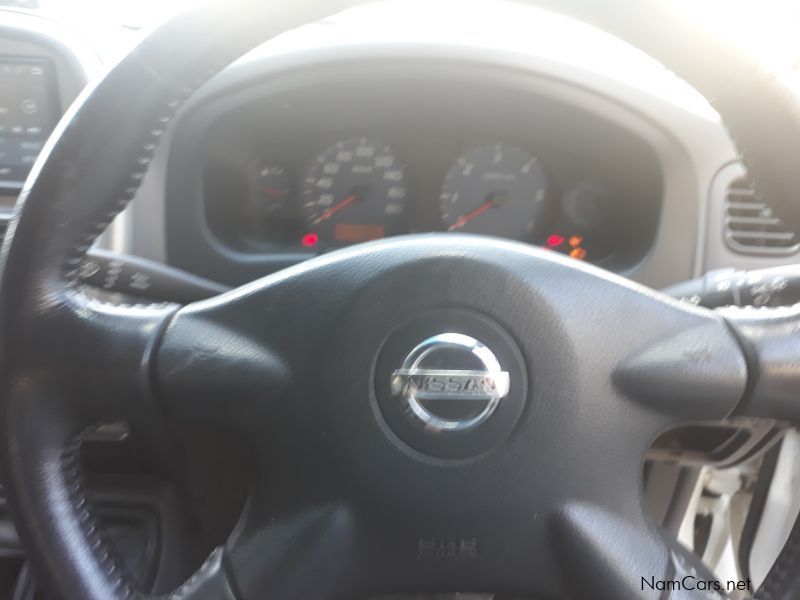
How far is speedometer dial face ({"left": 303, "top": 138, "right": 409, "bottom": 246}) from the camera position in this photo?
168 cm

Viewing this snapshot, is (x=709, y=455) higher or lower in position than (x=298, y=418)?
lower

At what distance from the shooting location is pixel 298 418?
0.87m

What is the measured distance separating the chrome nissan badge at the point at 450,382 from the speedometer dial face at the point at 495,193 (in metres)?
0.85

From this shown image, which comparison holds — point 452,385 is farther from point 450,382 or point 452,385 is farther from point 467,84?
point 467,84

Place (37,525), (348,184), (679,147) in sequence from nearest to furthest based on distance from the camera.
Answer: (37,525)
(679,147)
(348,184)

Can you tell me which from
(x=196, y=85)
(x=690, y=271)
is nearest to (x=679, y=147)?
(x=690, y=271)

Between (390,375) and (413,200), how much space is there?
91 centimetres

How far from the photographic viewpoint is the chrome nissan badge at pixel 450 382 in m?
0.84

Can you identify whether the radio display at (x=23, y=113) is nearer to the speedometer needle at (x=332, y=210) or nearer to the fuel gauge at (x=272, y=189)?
the fuel gauge at (x=272, y=189)

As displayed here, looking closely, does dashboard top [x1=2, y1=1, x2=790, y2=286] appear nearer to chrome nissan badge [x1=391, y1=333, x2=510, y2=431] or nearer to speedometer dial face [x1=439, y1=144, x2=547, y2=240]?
speedometer dial face [x1=439, y1=144, x2=547, y2=240]

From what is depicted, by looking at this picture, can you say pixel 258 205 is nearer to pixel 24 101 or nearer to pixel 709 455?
pixel 24 101

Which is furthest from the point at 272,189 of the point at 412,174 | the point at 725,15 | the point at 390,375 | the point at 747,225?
the point at 725,15

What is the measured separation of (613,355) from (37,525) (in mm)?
542

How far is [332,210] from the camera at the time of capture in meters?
1.71
